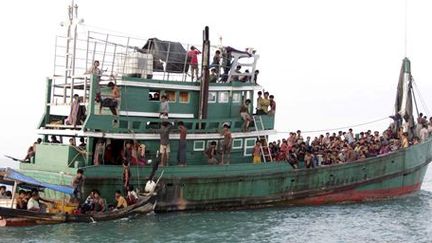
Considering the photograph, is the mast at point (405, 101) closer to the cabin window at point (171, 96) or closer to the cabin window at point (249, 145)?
the cabin window at point (249, 145)

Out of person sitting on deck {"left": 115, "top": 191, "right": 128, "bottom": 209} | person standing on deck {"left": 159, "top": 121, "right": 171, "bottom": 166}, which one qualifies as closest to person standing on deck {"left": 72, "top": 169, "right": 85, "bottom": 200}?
person sitting on deck {"left": 115, "top": 191, "right": 128, "bottom": 209}

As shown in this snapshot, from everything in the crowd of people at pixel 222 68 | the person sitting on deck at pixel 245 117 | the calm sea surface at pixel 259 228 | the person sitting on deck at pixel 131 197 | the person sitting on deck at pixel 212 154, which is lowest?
the calm sea surface at pixel 259 228

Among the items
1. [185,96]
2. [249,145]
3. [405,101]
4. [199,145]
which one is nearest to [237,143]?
[249,145]

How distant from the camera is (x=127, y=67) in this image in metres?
23.7

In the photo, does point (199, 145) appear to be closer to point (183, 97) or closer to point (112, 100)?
point (183, 97)

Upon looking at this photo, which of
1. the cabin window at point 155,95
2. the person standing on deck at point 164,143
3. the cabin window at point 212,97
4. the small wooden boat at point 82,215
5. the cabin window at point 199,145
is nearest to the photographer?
the small wooden boat at point 82,215

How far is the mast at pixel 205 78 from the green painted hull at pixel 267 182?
2.04 m

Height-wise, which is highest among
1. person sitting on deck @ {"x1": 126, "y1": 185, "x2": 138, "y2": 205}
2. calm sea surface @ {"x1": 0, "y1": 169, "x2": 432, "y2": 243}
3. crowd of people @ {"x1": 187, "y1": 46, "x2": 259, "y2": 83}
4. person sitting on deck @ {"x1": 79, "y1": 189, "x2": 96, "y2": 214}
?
crowd of people @ {"x1": 187, "y1": 46, "x2": 259, "y2": 83}

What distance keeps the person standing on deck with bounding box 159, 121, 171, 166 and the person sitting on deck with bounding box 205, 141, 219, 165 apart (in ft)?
5.74

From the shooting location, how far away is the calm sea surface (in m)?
19.8

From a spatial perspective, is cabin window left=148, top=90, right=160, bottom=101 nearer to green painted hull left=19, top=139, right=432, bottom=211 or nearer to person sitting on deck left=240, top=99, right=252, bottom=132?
green painted hull left=19, top=139, right=432, bottom=211

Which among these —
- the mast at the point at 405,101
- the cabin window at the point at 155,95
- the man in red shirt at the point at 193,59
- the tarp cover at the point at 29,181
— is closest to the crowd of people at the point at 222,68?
the man in red shirt at the point at 193,59

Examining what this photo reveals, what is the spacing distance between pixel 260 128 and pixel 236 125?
976 millimetres

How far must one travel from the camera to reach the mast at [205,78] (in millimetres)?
24359
